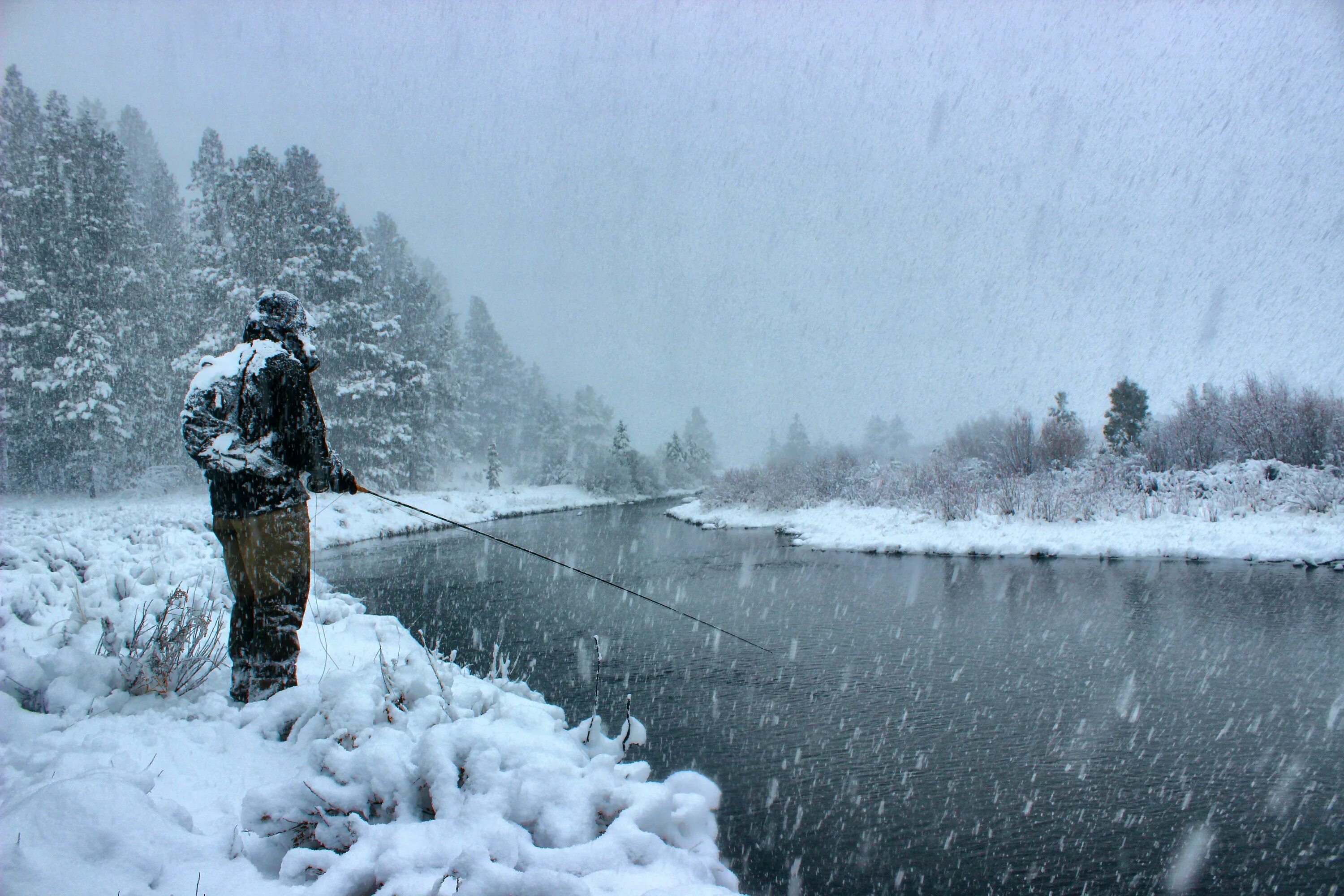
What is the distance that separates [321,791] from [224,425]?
7.33 ft

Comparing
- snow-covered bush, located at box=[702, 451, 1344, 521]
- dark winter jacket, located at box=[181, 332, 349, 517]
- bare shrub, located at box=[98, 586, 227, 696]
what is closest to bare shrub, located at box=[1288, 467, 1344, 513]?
snow-covered bush, located at box=[702, 451, 1344, 521]

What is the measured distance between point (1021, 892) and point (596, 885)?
2.60 metres

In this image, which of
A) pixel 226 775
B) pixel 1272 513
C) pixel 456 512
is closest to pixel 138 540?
pixel 226 775

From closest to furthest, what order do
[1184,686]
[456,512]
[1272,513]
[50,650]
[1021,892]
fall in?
[1021,892]
[50,650]
[1184,686]
[1272,513]
[456,512]

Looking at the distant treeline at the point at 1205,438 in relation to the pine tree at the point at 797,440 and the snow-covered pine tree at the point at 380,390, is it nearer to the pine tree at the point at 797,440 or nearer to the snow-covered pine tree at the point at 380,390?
the snow-covered pine tree at the point at 380,390

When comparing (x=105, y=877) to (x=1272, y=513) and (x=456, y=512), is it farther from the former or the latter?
(x=456, y=512)

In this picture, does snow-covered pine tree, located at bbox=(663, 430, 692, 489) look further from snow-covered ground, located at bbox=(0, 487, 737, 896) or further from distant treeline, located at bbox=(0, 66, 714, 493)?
snow-covered ground, located at bbox=(0, 487, 737, 896)

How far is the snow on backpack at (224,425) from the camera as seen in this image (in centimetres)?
356

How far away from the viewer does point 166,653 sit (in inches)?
142

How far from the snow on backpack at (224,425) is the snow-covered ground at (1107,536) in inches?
607

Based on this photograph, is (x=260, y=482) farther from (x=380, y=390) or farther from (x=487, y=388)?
(x=487, y=388)

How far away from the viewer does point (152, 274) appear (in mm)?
25875

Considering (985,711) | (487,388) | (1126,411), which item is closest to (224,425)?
(985,711)

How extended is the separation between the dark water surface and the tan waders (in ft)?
8.86
